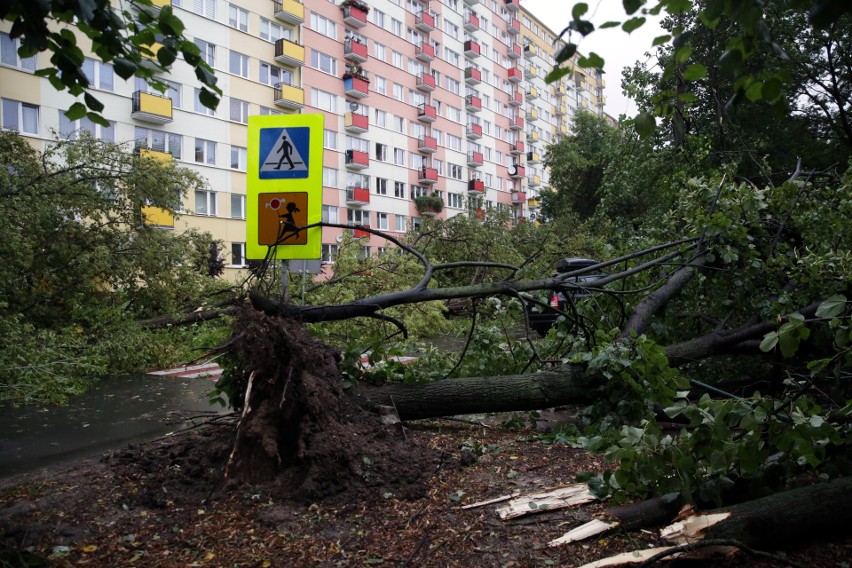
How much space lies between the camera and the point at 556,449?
182 inches

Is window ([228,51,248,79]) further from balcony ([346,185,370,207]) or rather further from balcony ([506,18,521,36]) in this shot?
balcony ([506,18,521,36])

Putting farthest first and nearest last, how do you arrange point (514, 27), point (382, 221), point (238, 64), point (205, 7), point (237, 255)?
point (514, 27) → point (382, 221) → point (238, 64) → point (237, 255) → point (205, 7)

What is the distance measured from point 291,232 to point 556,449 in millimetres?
2628

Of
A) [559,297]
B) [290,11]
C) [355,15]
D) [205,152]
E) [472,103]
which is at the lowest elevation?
[559,297]

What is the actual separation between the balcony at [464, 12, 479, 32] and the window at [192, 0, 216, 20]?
2703 cm

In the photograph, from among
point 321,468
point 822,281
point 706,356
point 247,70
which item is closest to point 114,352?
point 321,468

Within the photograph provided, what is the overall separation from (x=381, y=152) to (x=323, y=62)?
6965 mm

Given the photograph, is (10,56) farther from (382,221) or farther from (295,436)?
(295,436)

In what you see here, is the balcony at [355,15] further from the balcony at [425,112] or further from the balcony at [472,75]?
the balcony at [472,75]

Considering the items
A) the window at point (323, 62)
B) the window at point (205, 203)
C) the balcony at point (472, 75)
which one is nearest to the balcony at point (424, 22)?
the balcony at point (472, 75)

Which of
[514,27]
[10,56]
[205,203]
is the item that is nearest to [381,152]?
[205,203]

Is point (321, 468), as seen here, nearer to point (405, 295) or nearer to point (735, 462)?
point (405, 295)

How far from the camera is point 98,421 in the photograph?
655 cm

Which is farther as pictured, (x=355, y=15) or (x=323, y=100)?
(x=355, y=15)
